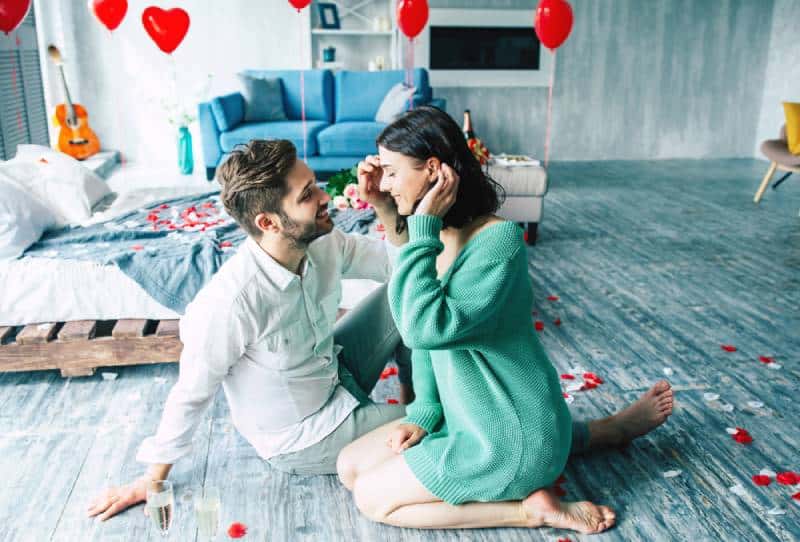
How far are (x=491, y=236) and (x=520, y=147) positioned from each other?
→ 656 centimetres

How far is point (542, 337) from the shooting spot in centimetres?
301

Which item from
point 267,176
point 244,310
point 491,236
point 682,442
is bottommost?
point 682,442

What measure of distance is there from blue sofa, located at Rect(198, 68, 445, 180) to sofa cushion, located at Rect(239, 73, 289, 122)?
0.07 m

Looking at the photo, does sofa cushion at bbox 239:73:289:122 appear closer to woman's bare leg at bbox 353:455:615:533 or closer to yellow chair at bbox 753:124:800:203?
yellow chair at bbox 753:124:800:203

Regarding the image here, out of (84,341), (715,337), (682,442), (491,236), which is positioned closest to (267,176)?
(491,236)

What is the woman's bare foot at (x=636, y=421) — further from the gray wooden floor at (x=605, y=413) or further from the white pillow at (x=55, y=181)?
the white pillow at (x=55, y=181)

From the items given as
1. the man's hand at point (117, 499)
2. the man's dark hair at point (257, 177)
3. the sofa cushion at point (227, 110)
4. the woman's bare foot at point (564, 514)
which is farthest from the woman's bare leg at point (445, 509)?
the sofa cushion at point (227, 110)

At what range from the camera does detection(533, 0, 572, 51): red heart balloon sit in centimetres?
511

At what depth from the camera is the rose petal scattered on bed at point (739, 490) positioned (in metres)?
1.94

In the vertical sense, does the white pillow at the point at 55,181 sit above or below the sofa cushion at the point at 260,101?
below

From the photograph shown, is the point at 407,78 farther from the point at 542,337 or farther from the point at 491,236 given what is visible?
the point at 491,236

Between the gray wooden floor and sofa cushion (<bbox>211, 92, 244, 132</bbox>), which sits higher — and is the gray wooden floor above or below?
below

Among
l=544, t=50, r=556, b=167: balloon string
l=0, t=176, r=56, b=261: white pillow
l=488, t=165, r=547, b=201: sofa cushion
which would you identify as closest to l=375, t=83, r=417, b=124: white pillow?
l=488, t=165, r=547, b=201: sofa cushion

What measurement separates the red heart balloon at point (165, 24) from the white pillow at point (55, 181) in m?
1.72
